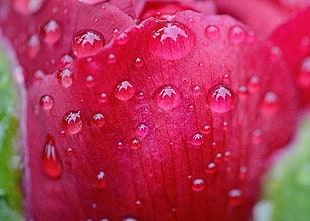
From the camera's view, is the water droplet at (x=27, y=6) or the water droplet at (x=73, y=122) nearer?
the water droplet at (x=73, y=122)

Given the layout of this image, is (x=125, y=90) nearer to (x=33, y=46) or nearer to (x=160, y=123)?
(x=160, y=123)

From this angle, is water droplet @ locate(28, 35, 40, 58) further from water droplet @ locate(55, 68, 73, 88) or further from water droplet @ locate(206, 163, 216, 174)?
water droplet @ locate(206, 163, 216, 174)

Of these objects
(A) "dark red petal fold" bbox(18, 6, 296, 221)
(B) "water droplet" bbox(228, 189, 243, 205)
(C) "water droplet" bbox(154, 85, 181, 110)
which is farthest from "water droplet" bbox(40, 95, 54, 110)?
(B) "water droplet" bbox(228, 189, 243, 205)

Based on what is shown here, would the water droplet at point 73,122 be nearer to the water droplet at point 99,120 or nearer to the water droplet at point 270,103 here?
the water droplet at point 99,120

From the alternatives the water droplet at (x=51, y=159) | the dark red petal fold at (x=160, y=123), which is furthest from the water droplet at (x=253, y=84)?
the water droplet at (x=51, y=159)

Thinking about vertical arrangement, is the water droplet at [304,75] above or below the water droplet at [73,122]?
above

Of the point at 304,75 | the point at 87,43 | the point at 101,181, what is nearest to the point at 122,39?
the point at 87,43
